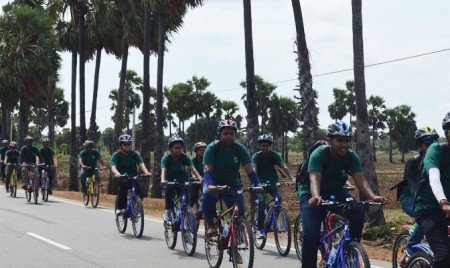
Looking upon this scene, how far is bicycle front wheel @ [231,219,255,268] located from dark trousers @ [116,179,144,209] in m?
4.64

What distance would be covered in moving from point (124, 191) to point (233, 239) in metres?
4.99

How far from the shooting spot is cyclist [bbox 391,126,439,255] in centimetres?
718

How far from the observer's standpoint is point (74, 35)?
33719 mm

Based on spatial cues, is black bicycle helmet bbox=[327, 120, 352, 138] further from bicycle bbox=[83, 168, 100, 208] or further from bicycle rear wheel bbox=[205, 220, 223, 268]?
bicycle bbox=[83, 168, 100, 208]

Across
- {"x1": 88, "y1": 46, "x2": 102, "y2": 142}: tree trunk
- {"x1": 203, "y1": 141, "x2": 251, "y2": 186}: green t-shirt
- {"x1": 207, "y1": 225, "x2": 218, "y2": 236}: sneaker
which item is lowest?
{"x1": 207, "y1": 225, "x2": 218, "y2": 236}: sneaker

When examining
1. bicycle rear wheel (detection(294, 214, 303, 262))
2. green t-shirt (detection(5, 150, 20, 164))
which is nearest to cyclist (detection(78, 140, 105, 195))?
green t-shirt (detection(5, 150, 20, 164))

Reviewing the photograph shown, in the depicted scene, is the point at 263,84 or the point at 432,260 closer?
the point at 432,260

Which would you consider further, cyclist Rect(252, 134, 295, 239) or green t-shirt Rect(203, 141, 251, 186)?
cyclist Rect(252, 134, 295, 239)

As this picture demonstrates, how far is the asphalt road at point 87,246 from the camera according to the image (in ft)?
31.8

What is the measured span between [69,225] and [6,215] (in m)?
2.79

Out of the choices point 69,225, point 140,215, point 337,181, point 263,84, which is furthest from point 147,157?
point 263,84

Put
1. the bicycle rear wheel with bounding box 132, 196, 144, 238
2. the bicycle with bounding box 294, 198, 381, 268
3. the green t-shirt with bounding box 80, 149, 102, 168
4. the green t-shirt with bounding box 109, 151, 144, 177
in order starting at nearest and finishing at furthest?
1. the bicycle with bounding box 294, 198, 381, 268
2. the bicycle rear wheel with bounding box 132, 196, 144, 238
3. the green t-shirt with bounding box 109, 151, 144, 177
4. the green t-shirt with bounding box 80, 149, 102, 168

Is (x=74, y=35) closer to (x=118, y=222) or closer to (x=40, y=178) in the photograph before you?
(x=40, y=178)

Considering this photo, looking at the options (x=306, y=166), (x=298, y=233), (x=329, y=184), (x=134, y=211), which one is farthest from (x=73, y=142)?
(x=329, y=184)
